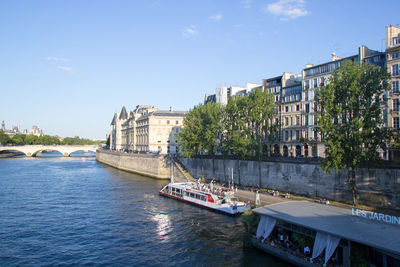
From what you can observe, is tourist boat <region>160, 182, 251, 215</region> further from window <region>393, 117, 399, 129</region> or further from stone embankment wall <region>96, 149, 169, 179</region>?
stone embankment wall <region>96, 149, 169, 179</region>

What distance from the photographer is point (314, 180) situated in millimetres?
46531

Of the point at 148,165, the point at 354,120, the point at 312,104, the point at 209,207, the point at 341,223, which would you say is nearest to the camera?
the point at 341,223

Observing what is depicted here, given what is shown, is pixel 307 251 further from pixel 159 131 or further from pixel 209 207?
pixel 159 131

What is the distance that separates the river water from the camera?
2858 centimetres

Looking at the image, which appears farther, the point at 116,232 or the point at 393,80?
the point at 393,80

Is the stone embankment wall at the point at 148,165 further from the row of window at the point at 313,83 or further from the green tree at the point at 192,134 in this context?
the row of window at the point at 313,83

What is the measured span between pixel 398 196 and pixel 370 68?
49.0 ft

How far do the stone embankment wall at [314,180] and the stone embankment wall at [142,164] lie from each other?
16.5 meters

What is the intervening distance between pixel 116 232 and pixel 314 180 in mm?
27865

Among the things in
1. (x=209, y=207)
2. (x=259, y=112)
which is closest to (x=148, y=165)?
(x=259, y=112)

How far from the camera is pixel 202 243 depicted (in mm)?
32062

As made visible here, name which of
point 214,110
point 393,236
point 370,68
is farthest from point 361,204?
point 214,110

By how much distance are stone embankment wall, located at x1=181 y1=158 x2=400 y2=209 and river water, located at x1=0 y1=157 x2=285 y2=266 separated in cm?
1401

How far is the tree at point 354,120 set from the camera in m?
37.3
